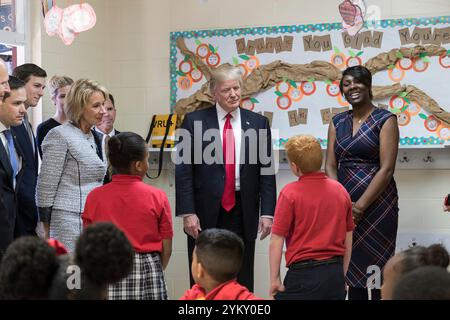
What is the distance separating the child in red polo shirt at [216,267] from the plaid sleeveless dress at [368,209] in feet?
4.72

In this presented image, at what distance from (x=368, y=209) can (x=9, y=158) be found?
175cm

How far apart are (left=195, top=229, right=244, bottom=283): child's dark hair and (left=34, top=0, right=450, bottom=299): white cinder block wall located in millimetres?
2290

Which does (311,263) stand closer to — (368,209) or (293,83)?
(368,209)

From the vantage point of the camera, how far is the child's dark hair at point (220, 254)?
7.25 ft

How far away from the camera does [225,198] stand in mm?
3500

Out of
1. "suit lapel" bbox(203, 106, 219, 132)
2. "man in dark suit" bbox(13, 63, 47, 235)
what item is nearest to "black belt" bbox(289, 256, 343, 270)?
"suit lapel" bbox(203, 106, 219, 132)

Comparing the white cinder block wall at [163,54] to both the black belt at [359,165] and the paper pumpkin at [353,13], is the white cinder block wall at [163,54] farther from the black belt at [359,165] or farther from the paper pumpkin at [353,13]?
the black belt at [359,165]

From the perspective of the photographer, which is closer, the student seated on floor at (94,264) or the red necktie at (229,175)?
the student seated on floor at (94,264)

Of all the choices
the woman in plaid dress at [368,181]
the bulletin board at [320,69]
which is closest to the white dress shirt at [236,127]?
the woman in plaid dress at [368,181]

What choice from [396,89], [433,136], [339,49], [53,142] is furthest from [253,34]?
[53,142]

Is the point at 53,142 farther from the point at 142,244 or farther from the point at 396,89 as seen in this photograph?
the point at 396,89

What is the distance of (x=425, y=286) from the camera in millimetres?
1439

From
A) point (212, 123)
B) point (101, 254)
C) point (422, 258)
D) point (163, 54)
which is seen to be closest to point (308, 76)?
point (163, 54)
